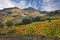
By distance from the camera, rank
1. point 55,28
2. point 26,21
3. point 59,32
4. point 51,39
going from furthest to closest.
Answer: point 26,21 → point 55,28 → point 59,32 → point 51,39

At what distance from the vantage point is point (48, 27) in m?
131

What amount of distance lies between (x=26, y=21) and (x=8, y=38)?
465 feet

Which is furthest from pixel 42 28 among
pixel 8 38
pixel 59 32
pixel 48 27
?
pixel 8 38

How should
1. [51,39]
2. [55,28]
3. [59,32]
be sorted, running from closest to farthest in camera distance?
1. [51,39]
2. [59,32]
3. [55,28]

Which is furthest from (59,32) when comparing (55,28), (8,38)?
(8,38)

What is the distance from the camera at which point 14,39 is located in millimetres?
48031

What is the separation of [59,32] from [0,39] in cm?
6921

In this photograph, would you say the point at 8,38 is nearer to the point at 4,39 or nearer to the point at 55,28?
the point at 4,39

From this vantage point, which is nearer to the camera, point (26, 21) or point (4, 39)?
point (4, 39)

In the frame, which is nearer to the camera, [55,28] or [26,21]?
[55,28]

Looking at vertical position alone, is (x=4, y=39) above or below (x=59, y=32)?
above

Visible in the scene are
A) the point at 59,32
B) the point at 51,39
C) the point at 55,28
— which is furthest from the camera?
the point at 55,28

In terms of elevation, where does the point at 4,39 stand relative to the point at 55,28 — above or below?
above

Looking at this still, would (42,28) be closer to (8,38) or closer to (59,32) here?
(59,32)
